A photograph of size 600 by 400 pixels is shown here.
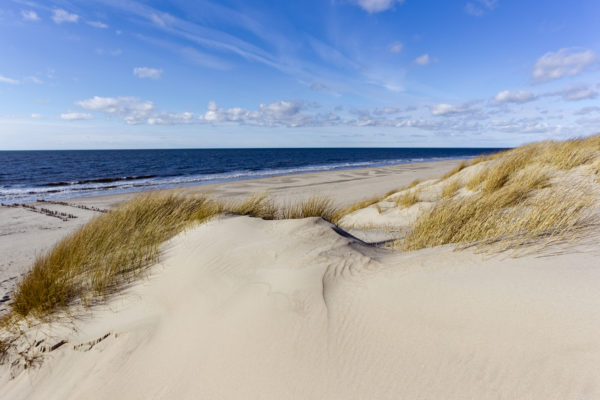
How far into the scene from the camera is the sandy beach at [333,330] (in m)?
1.64

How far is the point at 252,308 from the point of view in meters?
2.63

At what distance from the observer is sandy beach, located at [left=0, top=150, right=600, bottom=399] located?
64.7 inches

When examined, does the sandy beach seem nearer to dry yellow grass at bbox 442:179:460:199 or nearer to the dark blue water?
dry yellow grass at bbox 442:179:460:199

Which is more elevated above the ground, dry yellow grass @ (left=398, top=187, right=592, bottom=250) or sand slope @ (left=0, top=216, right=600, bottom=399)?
dry yellow grass @ (left=398, top=187, right=592, bottom=250)

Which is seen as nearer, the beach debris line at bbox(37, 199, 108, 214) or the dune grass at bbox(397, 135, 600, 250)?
the dune grass at bbox(397, 135, 600, 250)

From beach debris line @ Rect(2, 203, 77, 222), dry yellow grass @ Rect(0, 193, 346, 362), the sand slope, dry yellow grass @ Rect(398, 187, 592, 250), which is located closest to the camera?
the sand slope

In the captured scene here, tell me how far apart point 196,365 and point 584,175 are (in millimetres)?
7745

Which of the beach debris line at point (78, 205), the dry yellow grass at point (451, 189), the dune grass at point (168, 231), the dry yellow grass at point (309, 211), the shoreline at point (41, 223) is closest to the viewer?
the dune grass at point (168, 231)

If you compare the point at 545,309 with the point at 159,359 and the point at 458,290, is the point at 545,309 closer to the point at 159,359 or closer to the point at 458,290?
the point at 458,290

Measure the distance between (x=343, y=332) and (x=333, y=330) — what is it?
0.08 meters

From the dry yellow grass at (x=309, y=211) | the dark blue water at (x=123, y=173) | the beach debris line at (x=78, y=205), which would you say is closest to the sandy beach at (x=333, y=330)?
the dry yellow grass at (x=309, y=211)

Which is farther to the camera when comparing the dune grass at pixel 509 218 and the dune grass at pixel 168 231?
the dune grass at pixel 168 231

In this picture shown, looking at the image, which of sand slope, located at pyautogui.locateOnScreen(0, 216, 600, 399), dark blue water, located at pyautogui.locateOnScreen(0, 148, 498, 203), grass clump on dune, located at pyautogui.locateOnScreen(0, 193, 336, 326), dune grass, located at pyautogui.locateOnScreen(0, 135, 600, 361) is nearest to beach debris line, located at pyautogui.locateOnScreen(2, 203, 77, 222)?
dark blue water, located at pyautogui.locateOnScreen(0, 148, 498, 203)

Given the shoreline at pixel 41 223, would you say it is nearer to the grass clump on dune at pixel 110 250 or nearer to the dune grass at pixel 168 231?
the grass clump on dune at pixel 110 250
